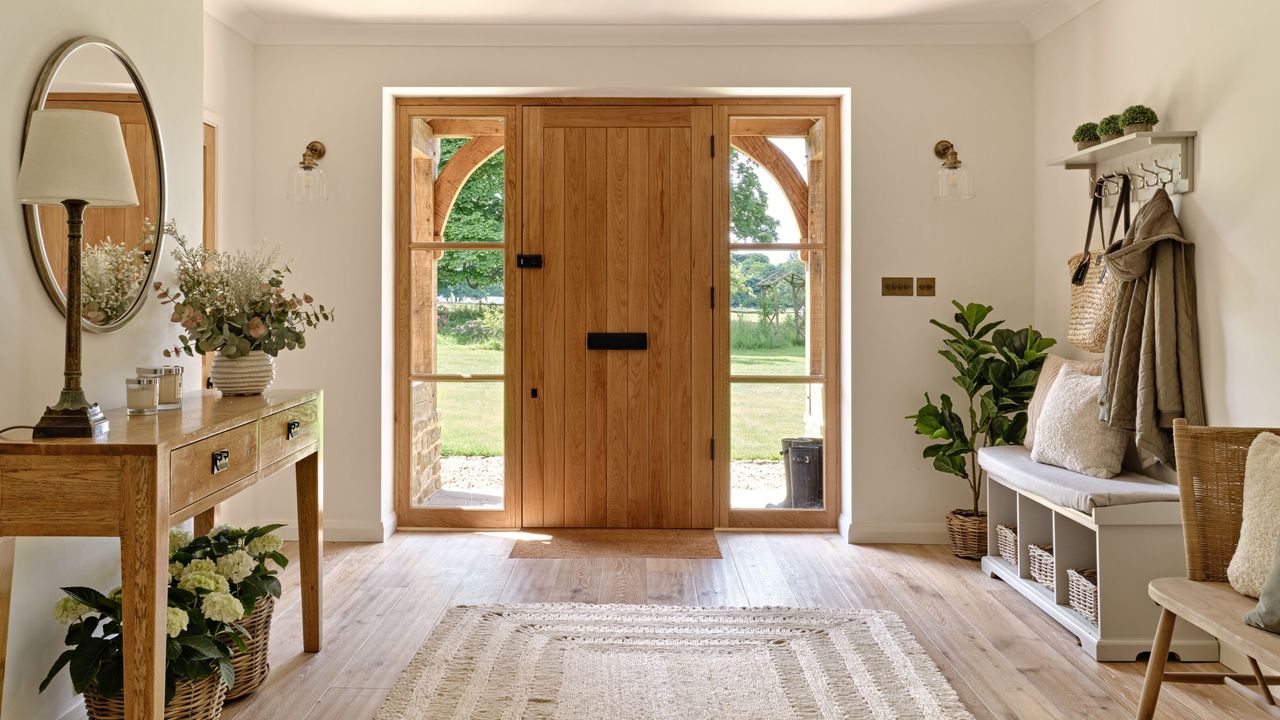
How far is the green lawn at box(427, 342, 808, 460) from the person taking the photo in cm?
468

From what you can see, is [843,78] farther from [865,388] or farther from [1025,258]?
[865,388]

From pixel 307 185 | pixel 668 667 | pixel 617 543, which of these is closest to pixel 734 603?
pixel 668 667

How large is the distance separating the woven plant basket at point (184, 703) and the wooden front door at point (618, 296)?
2413 mm

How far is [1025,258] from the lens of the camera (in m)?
4.42

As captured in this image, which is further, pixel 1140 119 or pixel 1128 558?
pixel 1140 119

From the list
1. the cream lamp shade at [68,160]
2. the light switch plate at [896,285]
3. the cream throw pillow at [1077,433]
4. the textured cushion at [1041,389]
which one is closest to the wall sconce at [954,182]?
the light switch plate at [896,285]

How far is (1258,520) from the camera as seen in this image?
2219mm

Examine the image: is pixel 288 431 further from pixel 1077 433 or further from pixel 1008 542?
pixel 1008 542

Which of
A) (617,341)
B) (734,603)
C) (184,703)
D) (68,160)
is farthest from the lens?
(617,341)

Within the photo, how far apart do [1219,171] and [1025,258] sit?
4.74 ft

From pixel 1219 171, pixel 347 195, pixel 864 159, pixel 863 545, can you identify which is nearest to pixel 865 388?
pixel 863 545

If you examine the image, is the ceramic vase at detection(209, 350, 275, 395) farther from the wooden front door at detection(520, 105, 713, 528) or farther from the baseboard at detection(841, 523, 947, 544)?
the baseboard at detection(841, 523, 947, 544)

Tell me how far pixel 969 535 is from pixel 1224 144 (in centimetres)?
198

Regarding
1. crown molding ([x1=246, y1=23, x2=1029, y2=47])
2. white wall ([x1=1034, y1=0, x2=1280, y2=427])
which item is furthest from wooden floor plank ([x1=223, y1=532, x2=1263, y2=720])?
crown molding ([x1=246, y1=23, x2=1029, y2=47])
